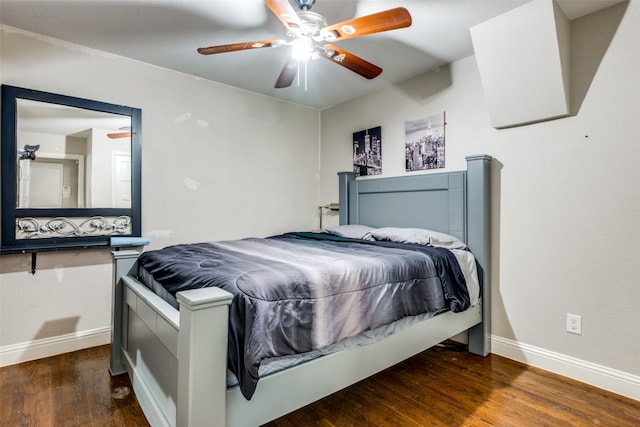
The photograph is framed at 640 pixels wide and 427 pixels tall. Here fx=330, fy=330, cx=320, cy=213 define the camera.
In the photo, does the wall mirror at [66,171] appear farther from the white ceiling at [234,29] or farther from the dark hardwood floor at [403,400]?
the dark hardwood floor at [403,400]

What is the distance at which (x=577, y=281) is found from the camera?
7.14 feet

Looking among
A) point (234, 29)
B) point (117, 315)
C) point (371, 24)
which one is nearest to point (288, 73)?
point (234, 29)

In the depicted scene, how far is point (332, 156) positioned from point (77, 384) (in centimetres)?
316

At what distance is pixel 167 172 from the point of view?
120 inches

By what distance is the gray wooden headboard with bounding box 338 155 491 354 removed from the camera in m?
2.54

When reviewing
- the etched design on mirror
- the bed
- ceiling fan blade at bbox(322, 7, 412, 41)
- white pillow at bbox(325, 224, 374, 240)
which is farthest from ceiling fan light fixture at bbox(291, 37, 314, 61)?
the etched design on mirror

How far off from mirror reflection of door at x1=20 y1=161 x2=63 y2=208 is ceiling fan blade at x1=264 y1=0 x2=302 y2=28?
2088 mm

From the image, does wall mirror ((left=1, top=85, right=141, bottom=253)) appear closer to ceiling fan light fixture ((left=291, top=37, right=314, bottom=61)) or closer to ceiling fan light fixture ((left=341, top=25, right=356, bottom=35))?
ceiling fan light fixture ((left=291, top=37, right=314, bottom=61))

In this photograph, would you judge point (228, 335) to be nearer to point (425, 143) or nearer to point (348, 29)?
point (348, 29)

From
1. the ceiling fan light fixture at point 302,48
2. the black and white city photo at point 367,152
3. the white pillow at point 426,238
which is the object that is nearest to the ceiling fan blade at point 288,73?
the ceiling fan light fixture at point 302,48

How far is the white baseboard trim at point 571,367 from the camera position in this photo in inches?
77.2

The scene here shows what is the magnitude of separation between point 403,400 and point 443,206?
5.17 feet

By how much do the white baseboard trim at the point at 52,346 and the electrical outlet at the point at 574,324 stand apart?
3.49 meters

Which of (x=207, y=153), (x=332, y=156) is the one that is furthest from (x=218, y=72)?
(x=332, y=156)
